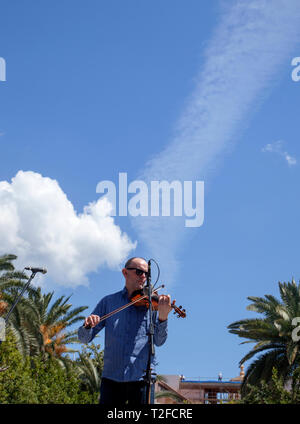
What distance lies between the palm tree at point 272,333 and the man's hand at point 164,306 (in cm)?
2019

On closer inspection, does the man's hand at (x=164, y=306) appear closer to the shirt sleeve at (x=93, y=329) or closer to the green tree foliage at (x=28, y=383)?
the shirt sleeve at (x=93, y=329)

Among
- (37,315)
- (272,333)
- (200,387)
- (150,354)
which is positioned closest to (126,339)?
(150,354)

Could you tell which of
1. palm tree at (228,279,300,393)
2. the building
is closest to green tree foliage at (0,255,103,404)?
palm tree at (228,279,300,393)

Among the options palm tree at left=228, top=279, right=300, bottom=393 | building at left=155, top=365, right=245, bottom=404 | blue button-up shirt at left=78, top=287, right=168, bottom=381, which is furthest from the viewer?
building at left=155, top=365, right=245, bottom=404

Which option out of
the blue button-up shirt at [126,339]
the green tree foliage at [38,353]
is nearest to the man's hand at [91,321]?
the blue button-up shirt at [126,339]

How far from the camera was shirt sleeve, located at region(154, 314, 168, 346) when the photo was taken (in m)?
4.29

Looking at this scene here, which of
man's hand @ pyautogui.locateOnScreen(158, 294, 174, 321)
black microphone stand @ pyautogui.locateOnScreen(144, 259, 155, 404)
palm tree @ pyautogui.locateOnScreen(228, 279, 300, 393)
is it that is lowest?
black microphone stand @ pyautogui.locateOnScreen(144, 259, 155, 404)

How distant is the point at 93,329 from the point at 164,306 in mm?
711

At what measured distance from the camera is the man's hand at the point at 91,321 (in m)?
4.21

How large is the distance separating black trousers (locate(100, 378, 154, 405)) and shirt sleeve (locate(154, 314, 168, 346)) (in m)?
0.38

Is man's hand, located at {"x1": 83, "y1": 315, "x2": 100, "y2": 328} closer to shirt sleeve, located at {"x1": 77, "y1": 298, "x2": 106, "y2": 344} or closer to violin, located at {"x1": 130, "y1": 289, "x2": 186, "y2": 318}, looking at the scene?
shirt sleeve, located at {"x1": 77, "y1": 298, "x2": 106, "y2": 344}

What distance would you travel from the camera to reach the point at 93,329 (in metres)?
4.49
